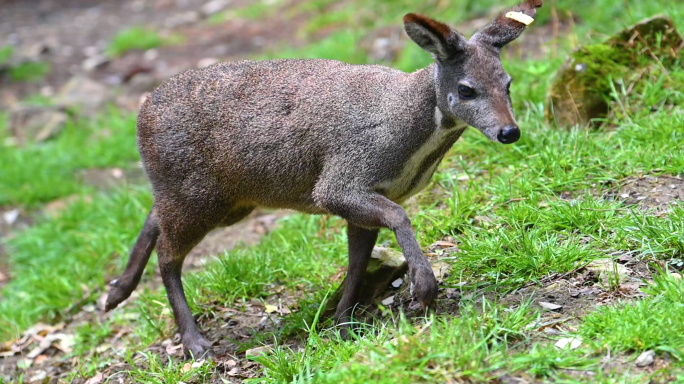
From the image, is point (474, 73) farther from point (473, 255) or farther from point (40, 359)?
point (40, 359)

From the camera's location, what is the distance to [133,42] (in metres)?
12.4

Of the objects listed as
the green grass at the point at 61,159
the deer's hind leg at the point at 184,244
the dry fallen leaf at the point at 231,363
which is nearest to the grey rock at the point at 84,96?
the green grass at the point at 61,159

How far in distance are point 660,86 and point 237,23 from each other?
8.45 m

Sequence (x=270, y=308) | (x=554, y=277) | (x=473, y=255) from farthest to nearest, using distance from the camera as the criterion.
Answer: (x=270, y=308), (x=473, y=255), (x=554, y=277)

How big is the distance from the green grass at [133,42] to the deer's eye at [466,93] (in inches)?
364

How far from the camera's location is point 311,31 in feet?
35.9

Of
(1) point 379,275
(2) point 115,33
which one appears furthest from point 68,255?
(2) point 115,33

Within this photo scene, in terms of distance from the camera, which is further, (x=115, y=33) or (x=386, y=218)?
(x=115, y=33)

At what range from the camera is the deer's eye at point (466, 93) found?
148 inches

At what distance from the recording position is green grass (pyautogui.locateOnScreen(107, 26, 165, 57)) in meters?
12.2

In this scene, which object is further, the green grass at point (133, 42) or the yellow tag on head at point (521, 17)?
the green grass at point (133, 42)

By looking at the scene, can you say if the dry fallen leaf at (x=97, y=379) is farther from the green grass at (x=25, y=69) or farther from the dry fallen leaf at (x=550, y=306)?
the green grass at (x=25, y=69)

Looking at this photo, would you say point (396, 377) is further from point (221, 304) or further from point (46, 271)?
point (46, 271)

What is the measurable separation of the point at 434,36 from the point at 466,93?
291 millimetres
